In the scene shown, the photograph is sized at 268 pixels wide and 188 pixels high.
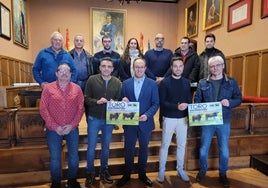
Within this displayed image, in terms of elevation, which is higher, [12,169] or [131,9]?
[131,9]

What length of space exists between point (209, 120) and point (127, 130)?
3.07 ft

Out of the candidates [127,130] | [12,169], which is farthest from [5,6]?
[127,130]

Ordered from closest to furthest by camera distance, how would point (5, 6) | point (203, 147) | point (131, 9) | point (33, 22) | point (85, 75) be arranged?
1. point (203, 147)
2. point (85, 75)
3. point (5, 6)
4. point (33, 22)
5. point (131, 9)

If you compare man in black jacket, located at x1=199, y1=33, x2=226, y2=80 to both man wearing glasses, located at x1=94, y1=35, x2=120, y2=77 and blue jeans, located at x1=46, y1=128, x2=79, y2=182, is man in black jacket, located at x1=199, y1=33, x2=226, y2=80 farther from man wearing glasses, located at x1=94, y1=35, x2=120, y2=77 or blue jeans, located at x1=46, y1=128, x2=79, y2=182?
blue jeans, located at x1=46, y1=128, x2=79, y2=182

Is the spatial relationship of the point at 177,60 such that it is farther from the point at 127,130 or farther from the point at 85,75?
the point at 85,75

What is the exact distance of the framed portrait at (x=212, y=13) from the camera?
5.30m

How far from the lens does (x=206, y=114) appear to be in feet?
8.13

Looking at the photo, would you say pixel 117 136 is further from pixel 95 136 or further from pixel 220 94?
pixel 220 94

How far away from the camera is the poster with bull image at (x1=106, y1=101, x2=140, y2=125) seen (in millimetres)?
2369

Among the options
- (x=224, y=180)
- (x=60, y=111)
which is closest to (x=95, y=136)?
(x=60, y=111)

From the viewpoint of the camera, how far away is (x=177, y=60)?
7.92 ft

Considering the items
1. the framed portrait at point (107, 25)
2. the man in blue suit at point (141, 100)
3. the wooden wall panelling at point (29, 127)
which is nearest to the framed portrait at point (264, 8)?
the man in blue suit at point (141, 100)

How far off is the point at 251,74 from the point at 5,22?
202 inches

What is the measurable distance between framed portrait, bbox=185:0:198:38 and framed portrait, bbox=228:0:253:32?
1760mm
